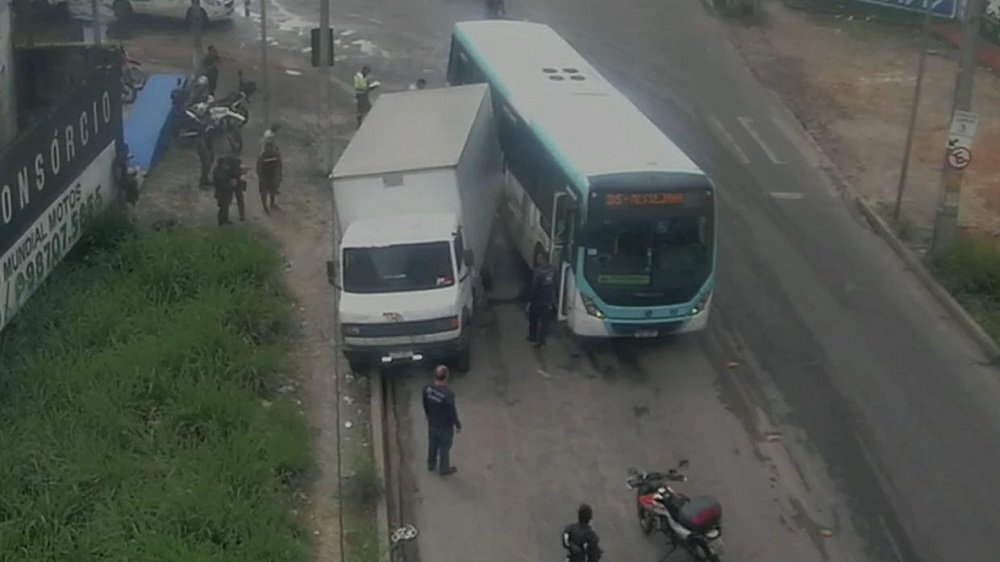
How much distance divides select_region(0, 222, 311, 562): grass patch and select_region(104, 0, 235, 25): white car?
16.2 meters

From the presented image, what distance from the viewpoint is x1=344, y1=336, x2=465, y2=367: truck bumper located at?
61.8 ft

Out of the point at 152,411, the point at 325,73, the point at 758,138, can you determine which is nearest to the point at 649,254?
the point at 152,411

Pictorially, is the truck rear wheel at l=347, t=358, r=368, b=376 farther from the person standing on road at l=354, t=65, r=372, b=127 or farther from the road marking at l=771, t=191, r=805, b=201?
the person standing on road at l=354, t=65, r=372, b=127

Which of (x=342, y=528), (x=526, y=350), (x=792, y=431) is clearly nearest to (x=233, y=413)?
(x=342, y=528)

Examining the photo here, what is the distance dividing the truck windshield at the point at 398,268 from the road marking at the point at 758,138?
468 inches

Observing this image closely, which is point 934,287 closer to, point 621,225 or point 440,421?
point 621,225

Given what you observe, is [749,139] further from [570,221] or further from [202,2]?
[202,2]

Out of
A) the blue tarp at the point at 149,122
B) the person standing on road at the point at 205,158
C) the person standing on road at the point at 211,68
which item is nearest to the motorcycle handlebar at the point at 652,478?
the blue tarp at the point at 149,122

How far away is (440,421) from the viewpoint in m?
16.5

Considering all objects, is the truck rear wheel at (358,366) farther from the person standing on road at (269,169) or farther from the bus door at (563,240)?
the person standing on road at (269,169)

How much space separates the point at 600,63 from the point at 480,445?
63.4 ft

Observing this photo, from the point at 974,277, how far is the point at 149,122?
50.0ft

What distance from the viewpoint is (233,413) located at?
1677 centimetres

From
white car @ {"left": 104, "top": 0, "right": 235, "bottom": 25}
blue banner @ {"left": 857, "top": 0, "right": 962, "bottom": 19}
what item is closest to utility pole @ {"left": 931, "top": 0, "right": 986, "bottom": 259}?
blue banner @ {"left": 857, "top": 0, "right": 962, "bottom": 19}
